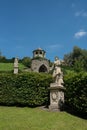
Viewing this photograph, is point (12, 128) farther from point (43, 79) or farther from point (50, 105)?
point (43, 79)

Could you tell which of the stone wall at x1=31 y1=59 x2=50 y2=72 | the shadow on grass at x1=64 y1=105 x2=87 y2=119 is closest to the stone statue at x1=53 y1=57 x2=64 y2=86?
the shadow on grass at x1=64 y1=105 x2=87 y2=119

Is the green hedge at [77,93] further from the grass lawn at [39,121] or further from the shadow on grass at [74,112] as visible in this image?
the grass lawn at [39,121]

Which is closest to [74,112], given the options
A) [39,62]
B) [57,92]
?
[57,92]

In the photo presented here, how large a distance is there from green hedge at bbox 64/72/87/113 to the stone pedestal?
0.38 metres

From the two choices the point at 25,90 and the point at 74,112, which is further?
the point at 25,90

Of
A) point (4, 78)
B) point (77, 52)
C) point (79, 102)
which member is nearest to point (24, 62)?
point (77, 52)

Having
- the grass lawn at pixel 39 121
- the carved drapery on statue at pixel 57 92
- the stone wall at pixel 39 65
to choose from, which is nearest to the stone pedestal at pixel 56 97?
the carved drapery on statue at pixel 57 92

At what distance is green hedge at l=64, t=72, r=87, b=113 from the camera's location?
15.1 m

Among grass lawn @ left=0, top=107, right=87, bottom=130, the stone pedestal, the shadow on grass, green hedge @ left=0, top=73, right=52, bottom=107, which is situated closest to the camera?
grass lawn @ left=0, top=107, right=87, bottom=130

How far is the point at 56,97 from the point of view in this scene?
17125 millimetres

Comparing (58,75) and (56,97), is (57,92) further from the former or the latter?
(58,75)

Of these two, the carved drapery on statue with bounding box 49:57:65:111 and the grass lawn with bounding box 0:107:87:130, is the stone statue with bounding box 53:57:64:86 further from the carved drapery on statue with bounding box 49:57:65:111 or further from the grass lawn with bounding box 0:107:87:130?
the grass lawn with bounding box 0:107:87:130

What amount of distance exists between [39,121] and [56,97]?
152 inches

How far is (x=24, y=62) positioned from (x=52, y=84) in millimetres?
54879
